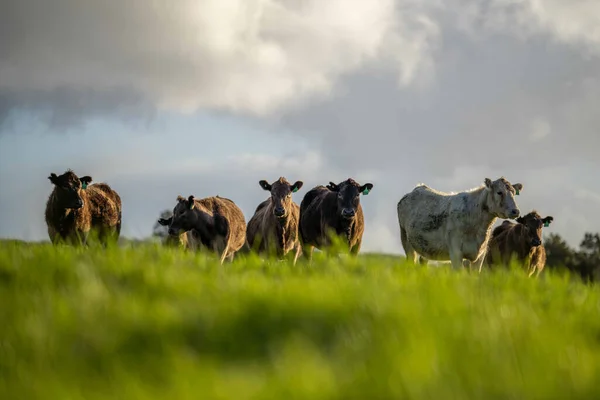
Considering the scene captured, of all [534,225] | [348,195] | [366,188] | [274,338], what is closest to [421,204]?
[366,188]

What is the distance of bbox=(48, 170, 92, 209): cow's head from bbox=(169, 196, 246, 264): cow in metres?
2.46

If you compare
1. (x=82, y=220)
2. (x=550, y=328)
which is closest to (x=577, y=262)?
(x=82, y=220)

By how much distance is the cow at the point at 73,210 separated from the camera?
17.6 metres

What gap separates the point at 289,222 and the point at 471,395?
14932mm

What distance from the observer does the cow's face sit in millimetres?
18453

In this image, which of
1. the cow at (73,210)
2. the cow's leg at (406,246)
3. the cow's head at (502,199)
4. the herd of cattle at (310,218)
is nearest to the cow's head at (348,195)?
the herd of cattle at (310,218)

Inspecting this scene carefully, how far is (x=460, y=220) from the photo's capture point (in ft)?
56.4

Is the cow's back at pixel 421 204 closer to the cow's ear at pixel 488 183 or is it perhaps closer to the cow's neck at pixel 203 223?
the cow's ear at pixel 488 183

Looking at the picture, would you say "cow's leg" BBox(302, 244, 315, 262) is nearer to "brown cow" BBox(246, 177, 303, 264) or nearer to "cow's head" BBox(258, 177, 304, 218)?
"brown cow" BBox(246, 177, 303, 264)

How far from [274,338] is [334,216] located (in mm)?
13187

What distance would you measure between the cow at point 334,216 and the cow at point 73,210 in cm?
511

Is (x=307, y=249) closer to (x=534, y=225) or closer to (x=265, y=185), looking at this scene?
(x=265, y=185)

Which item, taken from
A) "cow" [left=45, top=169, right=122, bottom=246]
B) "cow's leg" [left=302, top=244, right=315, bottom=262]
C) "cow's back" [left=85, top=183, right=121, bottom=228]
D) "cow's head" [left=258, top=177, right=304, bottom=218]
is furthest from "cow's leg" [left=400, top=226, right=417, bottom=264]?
"cow's back" [left=85, top=183, right=121, bottom=228]

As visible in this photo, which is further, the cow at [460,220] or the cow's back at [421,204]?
the cow's back at [421,204]
